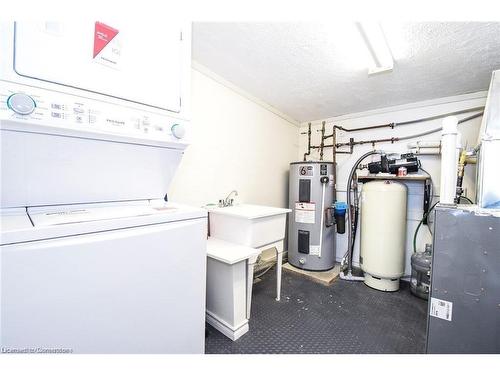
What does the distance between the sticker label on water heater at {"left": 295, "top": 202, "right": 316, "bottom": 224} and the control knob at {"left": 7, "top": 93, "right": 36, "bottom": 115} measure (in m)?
2.34

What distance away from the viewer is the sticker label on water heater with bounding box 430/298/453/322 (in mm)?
1041

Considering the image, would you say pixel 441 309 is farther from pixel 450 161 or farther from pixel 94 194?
pixel 94 194

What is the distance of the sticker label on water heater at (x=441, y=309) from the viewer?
1041mm

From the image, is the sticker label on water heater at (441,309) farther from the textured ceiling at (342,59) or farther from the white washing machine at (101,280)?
the textured ceiling at (342,59)

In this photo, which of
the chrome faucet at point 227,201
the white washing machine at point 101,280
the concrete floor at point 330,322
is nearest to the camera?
the white washing machine at point 101,280

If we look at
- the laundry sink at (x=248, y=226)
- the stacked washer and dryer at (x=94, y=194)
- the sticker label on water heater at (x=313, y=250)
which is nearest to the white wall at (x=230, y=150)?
the laundry sink at (x=248, y=226)

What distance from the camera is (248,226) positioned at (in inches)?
60.3

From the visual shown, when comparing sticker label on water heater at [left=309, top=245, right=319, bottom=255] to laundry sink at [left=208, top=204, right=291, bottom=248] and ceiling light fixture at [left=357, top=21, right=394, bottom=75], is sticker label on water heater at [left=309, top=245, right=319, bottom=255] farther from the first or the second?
ceiling light fixture at [left=357, top=21, right=394, bottom=75]

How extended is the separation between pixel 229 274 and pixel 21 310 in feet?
3.35

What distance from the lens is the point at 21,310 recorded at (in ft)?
1.68

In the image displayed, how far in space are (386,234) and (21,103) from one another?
2.62 m

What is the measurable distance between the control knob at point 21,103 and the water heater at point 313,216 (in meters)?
2.31
